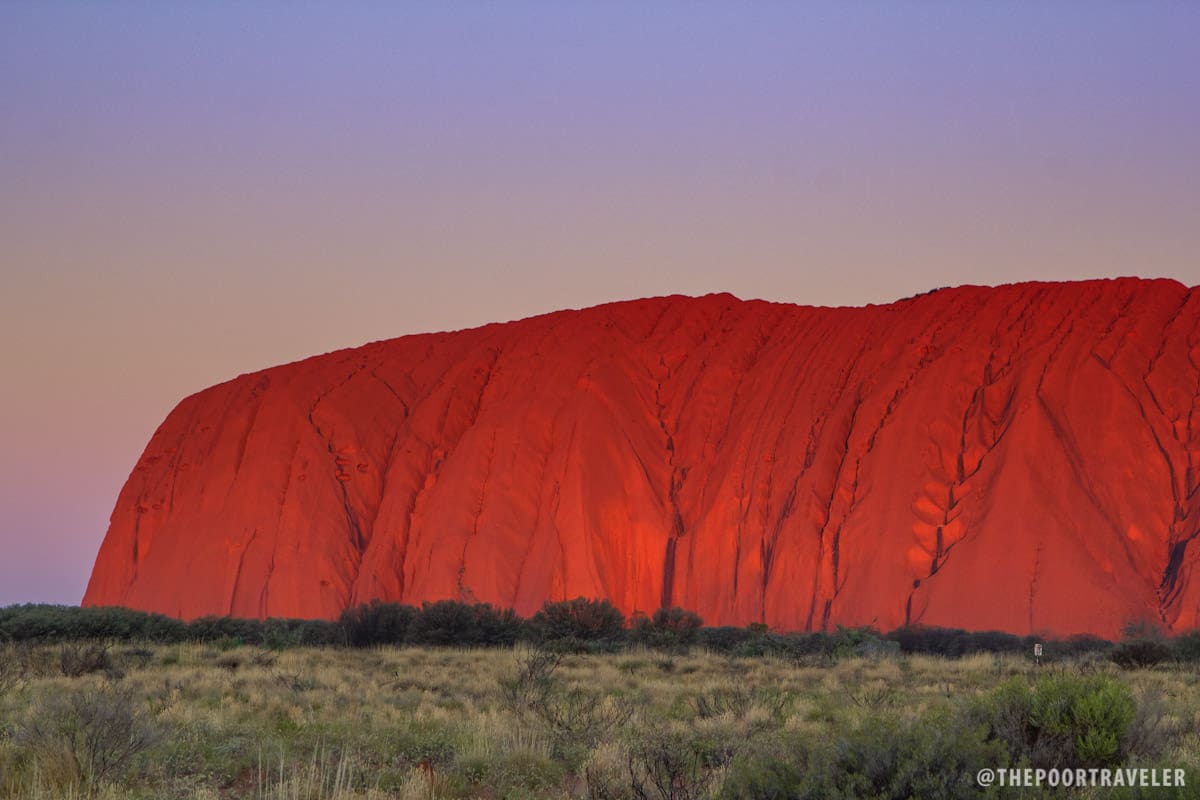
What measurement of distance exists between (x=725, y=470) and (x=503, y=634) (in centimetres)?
1995

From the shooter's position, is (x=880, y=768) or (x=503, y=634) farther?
(x=503, y=634)

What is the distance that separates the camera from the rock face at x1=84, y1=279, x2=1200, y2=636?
41969 millimetres

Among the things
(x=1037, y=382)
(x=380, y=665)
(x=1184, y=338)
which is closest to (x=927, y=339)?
(x=1037, y=382)

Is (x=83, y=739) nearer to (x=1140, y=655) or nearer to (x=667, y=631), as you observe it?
(x=1140, y=655)

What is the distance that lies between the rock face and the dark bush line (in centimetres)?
669

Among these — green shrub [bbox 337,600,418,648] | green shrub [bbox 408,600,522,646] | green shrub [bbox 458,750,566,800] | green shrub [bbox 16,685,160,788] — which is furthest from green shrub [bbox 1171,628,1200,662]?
green shrub [bbox 16,685,160,788]

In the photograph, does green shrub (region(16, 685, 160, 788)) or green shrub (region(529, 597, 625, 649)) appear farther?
green shrub (region(529, 597, 625, 649))

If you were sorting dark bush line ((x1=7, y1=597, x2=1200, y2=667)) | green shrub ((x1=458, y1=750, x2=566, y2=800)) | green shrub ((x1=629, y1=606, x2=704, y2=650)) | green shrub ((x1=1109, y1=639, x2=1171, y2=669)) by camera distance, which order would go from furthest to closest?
1. green shrub ((x1=629, y1=606, x2=704, y2=650))
2. dark bush line ((x1=7, y1=597, x2=1200, y2=667))
3. green shrub ((x1=1109, y1=639, x2=1171, y2=669))
4. green shrub ((x1=458, y1=750, x2=566, y2=800))

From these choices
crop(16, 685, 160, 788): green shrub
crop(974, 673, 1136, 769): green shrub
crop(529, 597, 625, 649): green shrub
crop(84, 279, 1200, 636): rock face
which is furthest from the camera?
crop(84, 279, 1200, 636): rock face

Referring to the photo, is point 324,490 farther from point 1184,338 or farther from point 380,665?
point 1184,338

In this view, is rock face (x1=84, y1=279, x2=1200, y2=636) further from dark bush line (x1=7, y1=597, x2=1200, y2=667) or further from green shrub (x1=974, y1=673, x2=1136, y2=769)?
green shrub (x1=974, y1=673, x2=1136, y2=769)

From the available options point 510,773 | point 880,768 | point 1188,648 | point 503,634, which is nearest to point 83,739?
point 510,773

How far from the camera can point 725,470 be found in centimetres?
5025

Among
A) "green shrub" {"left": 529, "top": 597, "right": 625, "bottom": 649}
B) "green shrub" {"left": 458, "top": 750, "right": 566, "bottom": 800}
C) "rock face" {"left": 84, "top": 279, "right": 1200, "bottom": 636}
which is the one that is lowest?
"green shrub" {"left": 529, "top": 597, "right": 625, "bottom": 649}
